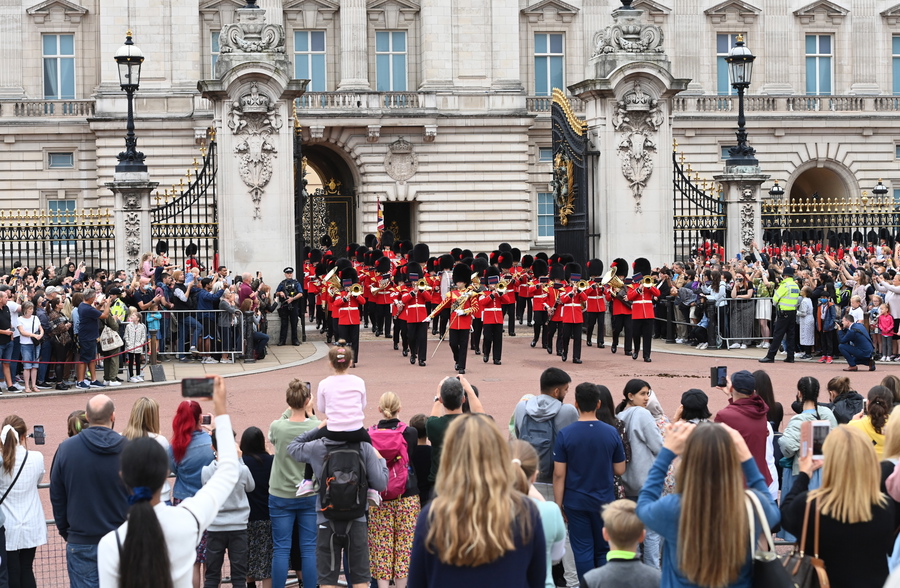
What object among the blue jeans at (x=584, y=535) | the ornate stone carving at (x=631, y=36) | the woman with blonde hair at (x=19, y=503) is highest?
the ornate stone carving at (x=631, y=36)

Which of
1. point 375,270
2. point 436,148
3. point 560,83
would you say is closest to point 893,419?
point 375,270

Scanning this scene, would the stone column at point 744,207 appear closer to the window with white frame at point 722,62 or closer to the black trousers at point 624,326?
the black trousers at point 624,326

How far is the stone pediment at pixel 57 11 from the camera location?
34.1 metres

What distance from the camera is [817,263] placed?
1762 centimetres

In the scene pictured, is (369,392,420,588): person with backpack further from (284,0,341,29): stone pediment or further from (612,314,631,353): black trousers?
(284,0,341,29): stone pediment

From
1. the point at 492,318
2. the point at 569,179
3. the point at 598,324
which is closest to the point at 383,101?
the point at 569,179

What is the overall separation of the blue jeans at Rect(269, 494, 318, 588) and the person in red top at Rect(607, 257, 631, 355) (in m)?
10.2

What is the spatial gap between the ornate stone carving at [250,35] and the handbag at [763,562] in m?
14.8

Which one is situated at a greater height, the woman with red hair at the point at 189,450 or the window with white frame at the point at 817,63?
the window with white frame at the point at 817,63

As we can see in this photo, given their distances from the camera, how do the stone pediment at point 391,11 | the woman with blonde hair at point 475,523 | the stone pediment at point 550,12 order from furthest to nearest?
1. the stone pediment at point 550,12
2. the stone pediment at point 391,11
3. the woman with blonde hair at point 475,523

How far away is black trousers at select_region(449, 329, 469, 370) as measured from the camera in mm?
15070

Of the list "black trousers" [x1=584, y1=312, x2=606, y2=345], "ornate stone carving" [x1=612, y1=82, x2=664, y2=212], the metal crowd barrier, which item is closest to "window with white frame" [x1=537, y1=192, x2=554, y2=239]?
"ornate stone carving" [x1=612, y1=82, x2=664, y2=212]

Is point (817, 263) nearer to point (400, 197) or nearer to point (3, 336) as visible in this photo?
point (3, 336)

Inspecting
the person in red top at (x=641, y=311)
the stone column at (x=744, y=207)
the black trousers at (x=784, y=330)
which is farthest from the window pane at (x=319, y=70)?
the black trousers at (x=784, y=330)
